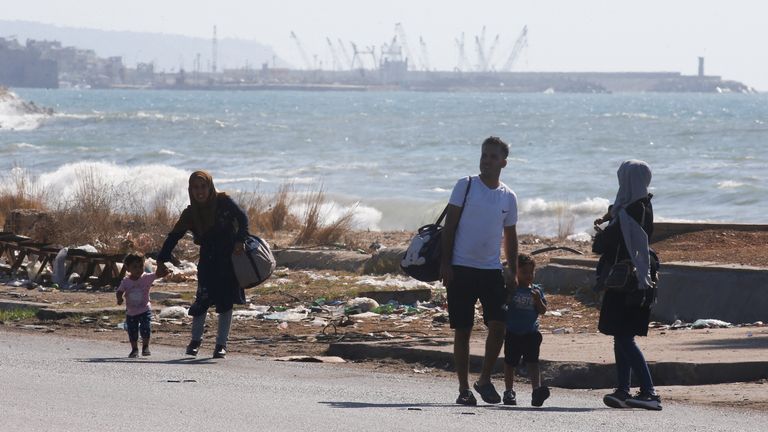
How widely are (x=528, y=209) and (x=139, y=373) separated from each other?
2259 centimetres

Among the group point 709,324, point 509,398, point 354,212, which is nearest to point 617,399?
point 509,398

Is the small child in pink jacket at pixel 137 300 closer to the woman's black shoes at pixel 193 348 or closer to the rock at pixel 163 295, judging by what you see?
the woman's black shoes at pixel 193 348

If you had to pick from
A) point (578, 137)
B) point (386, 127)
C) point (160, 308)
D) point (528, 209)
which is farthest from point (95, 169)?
point (386, 127)

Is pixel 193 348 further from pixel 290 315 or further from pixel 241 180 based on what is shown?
pixel 241 180

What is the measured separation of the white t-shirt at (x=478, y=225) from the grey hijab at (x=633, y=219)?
623mm

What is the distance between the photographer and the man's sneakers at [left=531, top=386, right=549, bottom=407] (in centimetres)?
823

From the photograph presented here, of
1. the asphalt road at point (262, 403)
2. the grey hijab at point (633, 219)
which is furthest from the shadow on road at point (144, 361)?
the grey hijab at point (633, 219)

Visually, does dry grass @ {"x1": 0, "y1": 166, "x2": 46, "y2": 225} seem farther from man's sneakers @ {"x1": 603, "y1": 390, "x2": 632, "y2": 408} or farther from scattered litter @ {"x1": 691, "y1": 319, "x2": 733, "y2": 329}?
man's sneakers @ {"x1": 603, "y1": 390, "x2": 632, "y2": 408}

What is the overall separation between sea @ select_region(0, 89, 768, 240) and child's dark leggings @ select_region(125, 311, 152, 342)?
12354 millimetres

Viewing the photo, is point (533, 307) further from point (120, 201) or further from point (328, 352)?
point (120, 201)

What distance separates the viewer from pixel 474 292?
828 cm

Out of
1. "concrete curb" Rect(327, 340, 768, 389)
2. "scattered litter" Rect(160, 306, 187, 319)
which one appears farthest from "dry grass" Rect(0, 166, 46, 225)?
"concrete curb" Rect(327, 340, 768, 389)

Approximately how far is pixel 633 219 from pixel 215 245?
11.6 ft

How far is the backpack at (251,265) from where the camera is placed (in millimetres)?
10453
